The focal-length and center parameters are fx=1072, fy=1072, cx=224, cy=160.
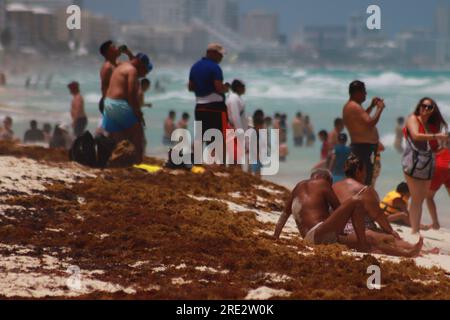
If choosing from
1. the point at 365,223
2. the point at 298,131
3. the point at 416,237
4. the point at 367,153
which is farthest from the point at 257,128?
the point at 298,131

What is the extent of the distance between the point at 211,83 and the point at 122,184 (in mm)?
1872

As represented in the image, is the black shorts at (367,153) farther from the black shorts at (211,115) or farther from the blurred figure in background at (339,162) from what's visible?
the black shorts at (211,115)

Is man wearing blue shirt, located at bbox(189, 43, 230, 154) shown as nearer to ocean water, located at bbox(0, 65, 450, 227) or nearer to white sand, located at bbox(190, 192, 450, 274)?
white sand, located at bbox(190, 192, 450, 274)

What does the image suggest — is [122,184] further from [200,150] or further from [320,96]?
[320,96]

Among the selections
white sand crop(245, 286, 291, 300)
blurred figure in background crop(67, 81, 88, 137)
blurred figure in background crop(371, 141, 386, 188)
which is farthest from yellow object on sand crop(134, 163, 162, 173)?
blurred figure in background crop(67, 81, 88, 137)

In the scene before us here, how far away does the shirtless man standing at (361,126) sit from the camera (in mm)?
10258

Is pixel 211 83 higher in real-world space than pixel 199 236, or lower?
higher

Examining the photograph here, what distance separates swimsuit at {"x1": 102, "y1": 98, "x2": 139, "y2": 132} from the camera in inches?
477

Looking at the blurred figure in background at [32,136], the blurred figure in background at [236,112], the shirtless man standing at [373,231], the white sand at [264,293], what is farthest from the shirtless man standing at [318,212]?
the blurred figure in background at [32,136]

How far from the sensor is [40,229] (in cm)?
879

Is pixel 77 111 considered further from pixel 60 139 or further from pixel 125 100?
Result: pixel 125 100

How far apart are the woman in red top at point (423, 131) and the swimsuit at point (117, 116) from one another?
3.60 metres

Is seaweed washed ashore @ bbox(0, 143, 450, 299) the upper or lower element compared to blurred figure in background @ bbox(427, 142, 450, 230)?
lower
